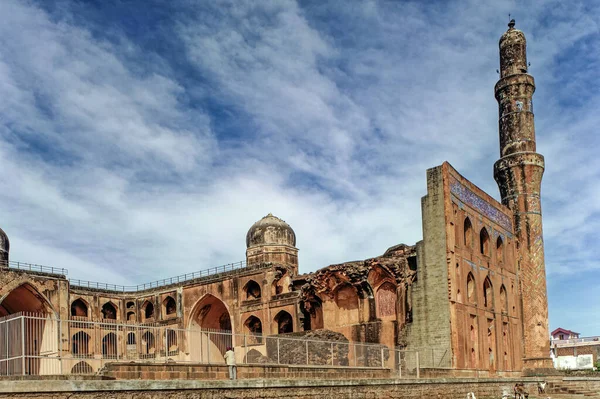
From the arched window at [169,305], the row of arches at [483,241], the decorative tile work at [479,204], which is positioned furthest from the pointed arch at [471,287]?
the arched window at [169,305]

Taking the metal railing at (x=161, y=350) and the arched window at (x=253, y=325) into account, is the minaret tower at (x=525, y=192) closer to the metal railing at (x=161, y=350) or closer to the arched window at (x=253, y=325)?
the metal railing at (x=161, y=350)

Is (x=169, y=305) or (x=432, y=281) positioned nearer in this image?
(x=432, y=281)

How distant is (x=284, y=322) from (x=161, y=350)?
58.0 ft

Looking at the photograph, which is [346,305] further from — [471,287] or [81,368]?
[81,368]

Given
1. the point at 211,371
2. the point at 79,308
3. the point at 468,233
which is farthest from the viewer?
the point at 79,308

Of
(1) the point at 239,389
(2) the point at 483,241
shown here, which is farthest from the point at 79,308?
(1) the point at 239,389

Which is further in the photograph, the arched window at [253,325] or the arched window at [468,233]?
the arched window at [253,325]

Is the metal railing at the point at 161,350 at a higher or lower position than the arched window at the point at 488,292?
lower

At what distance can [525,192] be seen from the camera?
3312 cm

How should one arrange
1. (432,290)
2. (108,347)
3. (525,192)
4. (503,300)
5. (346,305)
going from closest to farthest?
(108,347) < (432,290) < (346,305) < (503,300) < (525,192)

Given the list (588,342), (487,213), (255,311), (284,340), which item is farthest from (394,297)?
(588,342)

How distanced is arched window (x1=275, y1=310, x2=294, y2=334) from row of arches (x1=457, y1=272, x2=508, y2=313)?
1178 centimetres

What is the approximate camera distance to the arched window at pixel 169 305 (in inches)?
1762

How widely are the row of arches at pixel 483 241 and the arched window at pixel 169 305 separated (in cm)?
2173
